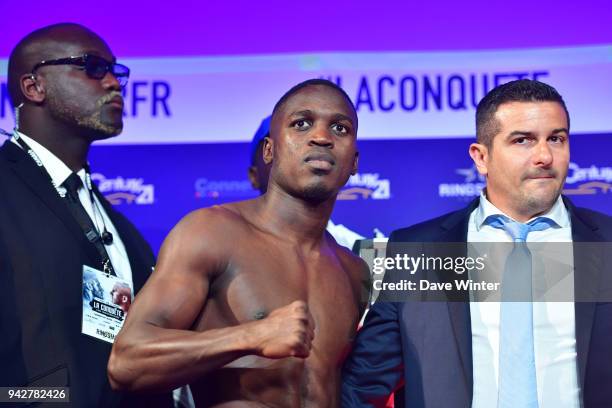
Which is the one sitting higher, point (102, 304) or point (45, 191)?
point (45, 191)

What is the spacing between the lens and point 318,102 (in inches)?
104

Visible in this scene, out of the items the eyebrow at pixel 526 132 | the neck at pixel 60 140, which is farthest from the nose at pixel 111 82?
the eyebrow at pixel 526 132

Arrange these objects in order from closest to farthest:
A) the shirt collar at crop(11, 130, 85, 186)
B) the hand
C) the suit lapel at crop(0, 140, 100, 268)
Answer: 1. the hand
2. the suit lapel at crop(0, 140, 100, 268)
3. the shirt collar at crop(11, 130, 85, 186)

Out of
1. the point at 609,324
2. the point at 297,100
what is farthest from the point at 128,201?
the point at 609,324

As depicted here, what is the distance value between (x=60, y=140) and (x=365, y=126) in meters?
1.37

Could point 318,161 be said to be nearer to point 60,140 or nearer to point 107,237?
point 107,237

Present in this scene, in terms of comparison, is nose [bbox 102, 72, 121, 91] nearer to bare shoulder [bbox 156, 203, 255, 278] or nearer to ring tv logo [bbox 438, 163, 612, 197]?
bare shoulder [bbox 156, 203, 255, 278]

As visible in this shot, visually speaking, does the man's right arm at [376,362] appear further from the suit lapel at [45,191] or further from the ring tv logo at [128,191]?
the ring tv logo at [128,191]

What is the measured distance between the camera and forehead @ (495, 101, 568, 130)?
272cm

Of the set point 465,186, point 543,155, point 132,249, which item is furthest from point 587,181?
point 132,249

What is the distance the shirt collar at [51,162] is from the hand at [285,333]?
116 cm

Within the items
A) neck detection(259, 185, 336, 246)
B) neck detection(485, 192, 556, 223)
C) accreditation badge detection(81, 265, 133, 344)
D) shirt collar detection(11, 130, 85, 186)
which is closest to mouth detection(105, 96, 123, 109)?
shirt collar detection(11, 130, 85, 186)

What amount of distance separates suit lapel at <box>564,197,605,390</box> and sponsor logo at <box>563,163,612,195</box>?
3.59 feet

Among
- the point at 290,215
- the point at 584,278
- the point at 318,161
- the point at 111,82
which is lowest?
the point at 584,278
